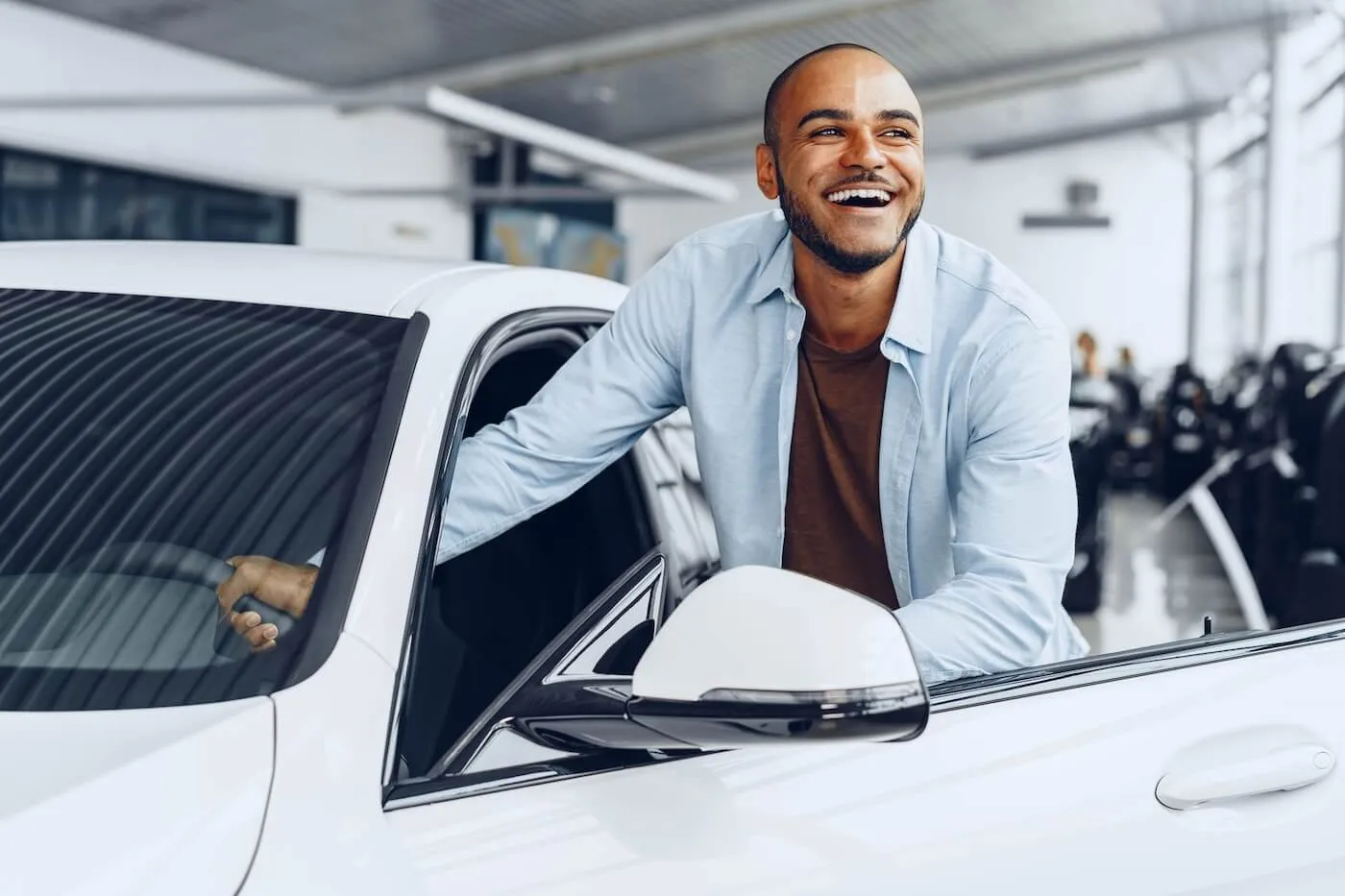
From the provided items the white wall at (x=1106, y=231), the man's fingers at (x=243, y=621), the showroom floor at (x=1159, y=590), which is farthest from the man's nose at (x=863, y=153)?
the white wall at (x=1106, y=231)

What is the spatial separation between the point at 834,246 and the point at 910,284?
0.10 meters

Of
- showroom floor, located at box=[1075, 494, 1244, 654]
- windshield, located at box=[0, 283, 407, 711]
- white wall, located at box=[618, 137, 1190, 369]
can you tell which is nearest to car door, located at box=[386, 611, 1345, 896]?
windshield, located at box=[0, 283, 407, 711]

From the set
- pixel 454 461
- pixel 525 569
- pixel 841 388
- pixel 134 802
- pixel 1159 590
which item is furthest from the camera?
pixel 1159 590

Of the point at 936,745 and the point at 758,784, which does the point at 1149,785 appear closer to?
the point at 936,745

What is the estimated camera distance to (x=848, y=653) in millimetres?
924

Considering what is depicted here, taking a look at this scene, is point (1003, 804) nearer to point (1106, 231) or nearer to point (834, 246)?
point (834, 246)

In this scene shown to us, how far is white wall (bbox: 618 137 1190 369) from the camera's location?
66.2 feet

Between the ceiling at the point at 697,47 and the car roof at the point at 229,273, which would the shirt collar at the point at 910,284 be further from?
the ceiling at the point at 697,47

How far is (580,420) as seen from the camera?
158cm

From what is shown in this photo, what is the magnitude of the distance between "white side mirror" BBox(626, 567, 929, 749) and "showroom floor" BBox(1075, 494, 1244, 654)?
11.5 feet

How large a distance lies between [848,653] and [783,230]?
85 cm

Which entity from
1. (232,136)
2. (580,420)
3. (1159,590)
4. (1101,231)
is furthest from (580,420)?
(1101,231)

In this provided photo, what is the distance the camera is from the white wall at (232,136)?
32.3ft

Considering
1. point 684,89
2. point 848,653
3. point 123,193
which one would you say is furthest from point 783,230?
point 684,89
